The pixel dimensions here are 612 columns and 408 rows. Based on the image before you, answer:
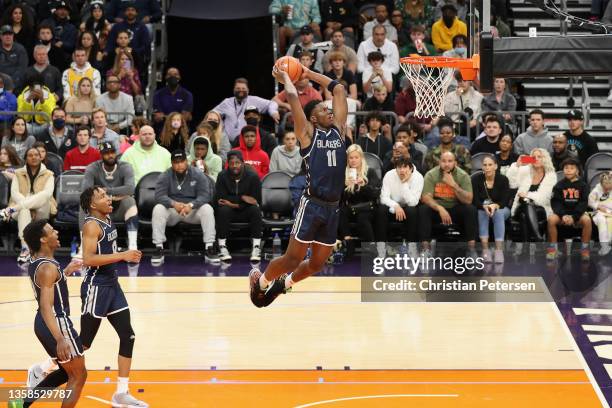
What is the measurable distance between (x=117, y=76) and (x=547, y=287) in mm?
7925

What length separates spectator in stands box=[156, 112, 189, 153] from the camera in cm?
1669

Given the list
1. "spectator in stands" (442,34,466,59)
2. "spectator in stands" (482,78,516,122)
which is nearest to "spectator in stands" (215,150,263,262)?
"spectator in stands" (482,78,516,122)

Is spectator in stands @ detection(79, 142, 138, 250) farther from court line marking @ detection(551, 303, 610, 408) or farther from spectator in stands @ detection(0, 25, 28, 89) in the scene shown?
court line marking @ detection(551, 303, 610, 408)

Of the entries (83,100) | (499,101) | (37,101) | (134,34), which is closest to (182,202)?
(83,100)

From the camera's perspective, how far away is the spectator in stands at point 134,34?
18.8 meters

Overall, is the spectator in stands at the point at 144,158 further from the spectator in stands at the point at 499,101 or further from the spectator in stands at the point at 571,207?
the spectator in stands at the point at 571,207

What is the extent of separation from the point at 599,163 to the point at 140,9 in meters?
8.52

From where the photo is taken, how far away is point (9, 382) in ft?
32.2

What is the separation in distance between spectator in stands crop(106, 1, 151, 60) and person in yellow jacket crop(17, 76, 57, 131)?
5.42 feet

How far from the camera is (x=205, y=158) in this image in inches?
634

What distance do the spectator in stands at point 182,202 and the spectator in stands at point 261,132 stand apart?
59.9 inches

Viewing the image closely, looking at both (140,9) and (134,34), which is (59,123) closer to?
(134,34)

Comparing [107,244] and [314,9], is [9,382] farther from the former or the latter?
[314,9]

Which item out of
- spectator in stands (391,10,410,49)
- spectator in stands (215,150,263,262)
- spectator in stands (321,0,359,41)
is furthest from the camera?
spectator in stands (321,0,359,41)
